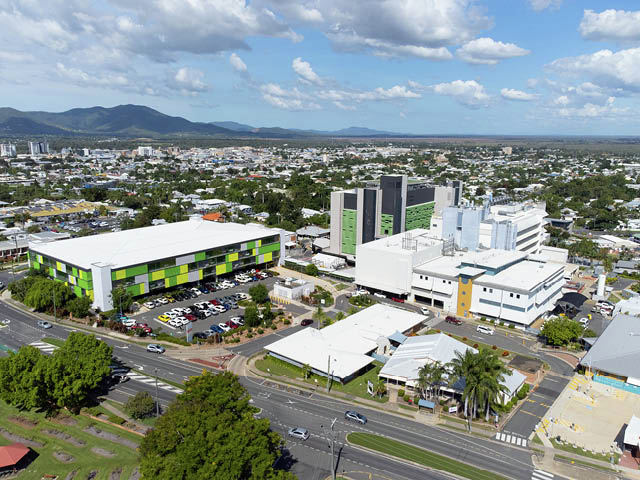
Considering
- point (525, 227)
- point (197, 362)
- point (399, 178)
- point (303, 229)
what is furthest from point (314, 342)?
point (303, 229)

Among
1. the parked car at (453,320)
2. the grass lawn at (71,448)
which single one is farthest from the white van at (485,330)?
the grass lawn at (71,448)

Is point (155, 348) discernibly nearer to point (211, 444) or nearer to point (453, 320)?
point (211, 444)

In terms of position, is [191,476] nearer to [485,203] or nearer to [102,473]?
[102,473]

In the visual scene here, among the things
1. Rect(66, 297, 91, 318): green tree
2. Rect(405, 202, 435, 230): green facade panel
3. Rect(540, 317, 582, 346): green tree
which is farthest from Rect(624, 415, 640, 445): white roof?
Rect(66, 297, 91, 318): green tree

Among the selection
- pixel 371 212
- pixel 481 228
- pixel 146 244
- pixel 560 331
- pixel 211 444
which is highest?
pixel 371 212

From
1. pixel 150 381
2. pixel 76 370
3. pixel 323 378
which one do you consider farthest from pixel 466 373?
→ pixel 76 370

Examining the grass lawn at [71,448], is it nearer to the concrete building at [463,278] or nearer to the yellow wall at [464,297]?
the concrete building at [463,278]
